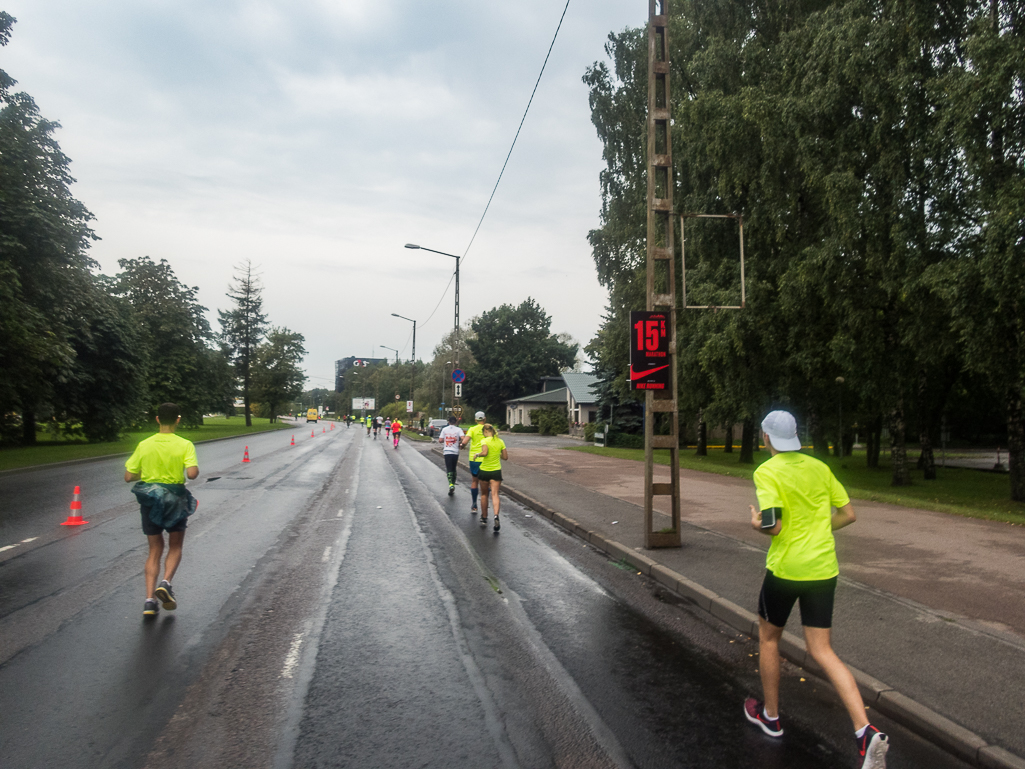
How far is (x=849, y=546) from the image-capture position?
9.27 metres

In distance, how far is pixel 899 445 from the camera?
70.7ft

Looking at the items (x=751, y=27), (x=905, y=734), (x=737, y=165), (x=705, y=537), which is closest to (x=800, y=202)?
(x=737, y=165)

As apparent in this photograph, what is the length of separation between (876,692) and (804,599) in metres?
1.18

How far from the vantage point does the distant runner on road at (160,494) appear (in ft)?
20.4

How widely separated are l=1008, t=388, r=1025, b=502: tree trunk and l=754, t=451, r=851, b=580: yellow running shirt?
1641 cm

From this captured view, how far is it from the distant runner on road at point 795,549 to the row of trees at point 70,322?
797 inches

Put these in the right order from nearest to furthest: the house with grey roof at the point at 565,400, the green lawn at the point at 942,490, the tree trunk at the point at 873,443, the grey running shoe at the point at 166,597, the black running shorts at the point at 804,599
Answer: the black running shorts at the point at 804,599 → the grey running shoe at the point at 166,597 → the green lawn at the point at 942,490 → the tree trunk at the point at 873,443 → the house with grey roof at the point at 565,400

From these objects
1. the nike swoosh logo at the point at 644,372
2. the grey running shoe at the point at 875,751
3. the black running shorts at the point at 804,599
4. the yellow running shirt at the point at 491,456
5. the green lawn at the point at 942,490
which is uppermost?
the nike swoosh logo at the point at 644,372

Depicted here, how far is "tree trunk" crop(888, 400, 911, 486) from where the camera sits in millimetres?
21125

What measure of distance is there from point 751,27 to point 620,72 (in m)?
6.91

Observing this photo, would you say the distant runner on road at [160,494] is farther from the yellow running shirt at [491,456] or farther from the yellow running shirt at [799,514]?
the yellow running shirt at [491,456]

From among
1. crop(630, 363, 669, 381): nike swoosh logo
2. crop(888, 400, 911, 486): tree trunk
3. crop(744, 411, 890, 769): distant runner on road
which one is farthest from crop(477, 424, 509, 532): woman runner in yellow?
crop(888, 400, 911, 486): tree trunk

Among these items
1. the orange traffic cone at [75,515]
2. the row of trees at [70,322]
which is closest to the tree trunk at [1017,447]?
the orange traffic cone at [75,515]

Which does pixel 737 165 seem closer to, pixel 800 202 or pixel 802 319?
pixel 800 202
